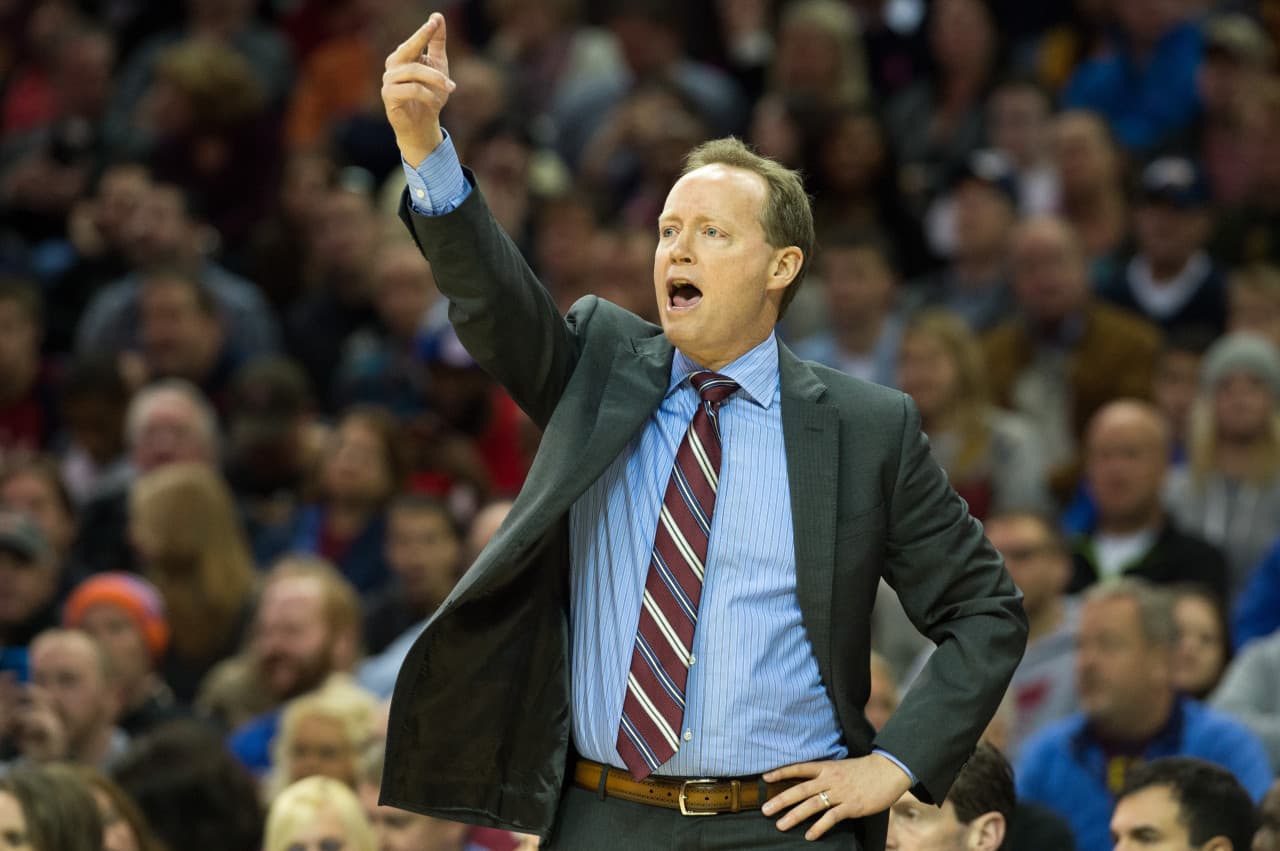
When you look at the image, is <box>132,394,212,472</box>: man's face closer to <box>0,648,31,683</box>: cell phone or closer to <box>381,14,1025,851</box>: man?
<box>0,648,31,683</box>: cell phone

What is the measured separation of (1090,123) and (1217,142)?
72 centimetres

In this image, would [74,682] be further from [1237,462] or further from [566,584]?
[1237,462]

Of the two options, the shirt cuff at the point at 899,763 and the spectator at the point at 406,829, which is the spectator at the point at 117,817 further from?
the shirt cuff at the point at 899,763

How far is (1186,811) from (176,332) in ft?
17.9

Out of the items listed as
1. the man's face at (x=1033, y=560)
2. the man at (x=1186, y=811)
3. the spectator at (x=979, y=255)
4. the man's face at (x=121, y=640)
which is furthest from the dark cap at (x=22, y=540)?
the man at (x=1186, y=811)

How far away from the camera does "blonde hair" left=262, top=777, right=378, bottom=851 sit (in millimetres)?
5055

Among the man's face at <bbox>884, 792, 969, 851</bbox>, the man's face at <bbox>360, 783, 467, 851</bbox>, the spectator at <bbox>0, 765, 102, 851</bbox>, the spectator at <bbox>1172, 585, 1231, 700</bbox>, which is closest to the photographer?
the man's face at <bbox>884, 792, 969, 851</bbox>

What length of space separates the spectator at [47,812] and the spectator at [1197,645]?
3.32 meters

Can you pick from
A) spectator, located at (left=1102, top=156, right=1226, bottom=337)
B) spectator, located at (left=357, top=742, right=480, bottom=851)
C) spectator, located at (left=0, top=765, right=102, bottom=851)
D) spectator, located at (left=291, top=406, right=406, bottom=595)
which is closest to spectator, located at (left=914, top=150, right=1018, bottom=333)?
spectator, located at (left=1102, top=156, right=1226, bottom=337)

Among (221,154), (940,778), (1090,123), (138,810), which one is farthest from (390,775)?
(221,154)

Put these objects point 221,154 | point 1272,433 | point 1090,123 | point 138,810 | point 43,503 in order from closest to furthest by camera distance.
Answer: point 138,810, point 1272,433, point 43,503, point 1090,123, point 221,154

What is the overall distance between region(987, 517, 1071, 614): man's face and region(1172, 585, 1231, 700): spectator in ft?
1.26

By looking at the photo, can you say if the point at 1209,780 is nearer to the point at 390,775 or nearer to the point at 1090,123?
the point at 390,775

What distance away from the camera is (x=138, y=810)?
219 inches
